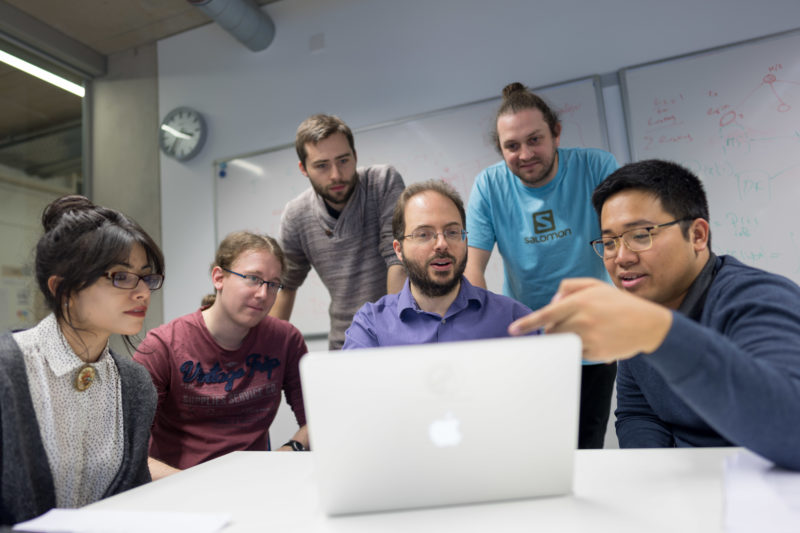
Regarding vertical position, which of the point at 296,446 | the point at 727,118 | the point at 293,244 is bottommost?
the point at 296,446

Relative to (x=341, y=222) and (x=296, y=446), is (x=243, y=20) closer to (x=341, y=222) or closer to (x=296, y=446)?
(x=341, y=222)

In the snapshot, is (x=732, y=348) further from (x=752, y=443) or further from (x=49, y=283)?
(x=49, y=283)

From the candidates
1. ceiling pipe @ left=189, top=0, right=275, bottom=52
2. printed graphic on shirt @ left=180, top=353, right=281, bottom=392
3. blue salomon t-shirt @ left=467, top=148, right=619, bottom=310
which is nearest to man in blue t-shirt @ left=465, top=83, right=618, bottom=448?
blue salomon t-shirt @ left=467, top=148, right=619, bottom=310

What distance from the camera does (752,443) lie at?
692 mm

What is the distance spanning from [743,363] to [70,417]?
1.12m

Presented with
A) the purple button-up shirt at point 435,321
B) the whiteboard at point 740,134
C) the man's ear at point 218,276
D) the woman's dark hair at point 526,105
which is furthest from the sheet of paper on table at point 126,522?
the whiteboard at point 740,134

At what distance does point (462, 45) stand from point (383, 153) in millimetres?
690

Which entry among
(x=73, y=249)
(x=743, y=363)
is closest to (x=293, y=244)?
(x=73, y=249)

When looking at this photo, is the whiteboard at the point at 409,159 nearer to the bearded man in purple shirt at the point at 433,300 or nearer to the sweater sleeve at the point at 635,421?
the bearded man in purple shirt at the point at 433,300

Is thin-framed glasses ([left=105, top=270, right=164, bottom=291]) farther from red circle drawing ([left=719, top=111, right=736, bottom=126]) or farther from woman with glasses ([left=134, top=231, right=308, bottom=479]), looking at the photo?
red circle drawing ([left=719, top=111, right=736, bottom=126])

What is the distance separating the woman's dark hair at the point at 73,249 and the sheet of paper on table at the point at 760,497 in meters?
1.13

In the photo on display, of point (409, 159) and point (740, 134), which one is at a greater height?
point (409, 159)

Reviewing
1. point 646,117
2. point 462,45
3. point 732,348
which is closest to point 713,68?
point 646,117

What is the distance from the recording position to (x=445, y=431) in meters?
0.62
